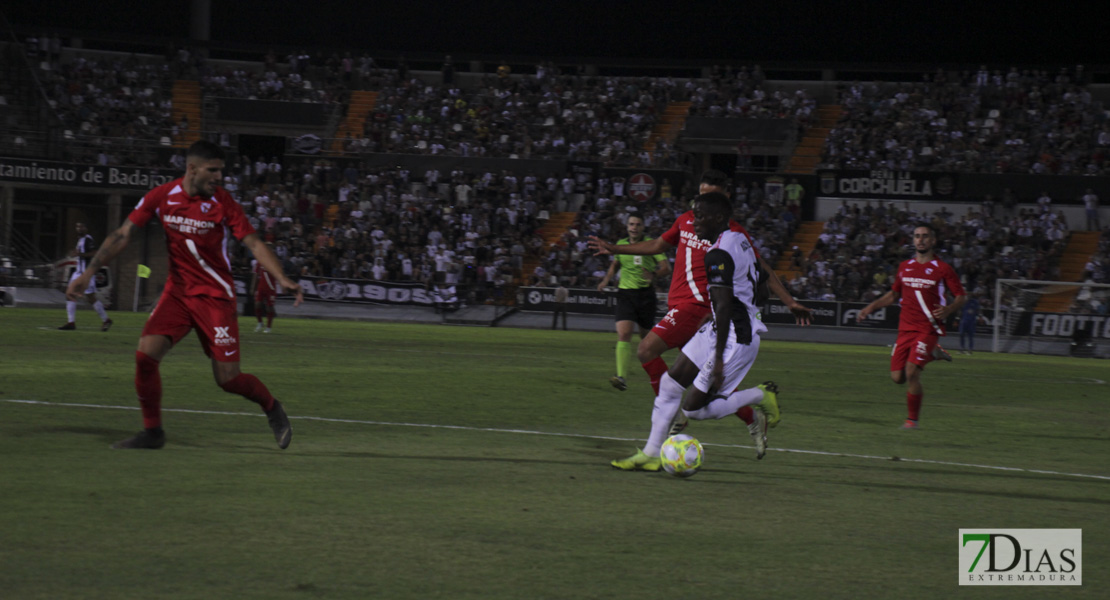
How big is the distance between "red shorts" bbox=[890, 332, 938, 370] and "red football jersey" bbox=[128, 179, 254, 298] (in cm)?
792

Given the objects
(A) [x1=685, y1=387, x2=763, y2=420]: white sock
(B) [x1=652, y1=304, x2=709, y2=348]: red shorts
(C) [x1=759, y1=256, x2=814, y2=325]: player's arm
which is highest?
(C) [x1=759, y1=256, x2=814, y2=325]: player's arm

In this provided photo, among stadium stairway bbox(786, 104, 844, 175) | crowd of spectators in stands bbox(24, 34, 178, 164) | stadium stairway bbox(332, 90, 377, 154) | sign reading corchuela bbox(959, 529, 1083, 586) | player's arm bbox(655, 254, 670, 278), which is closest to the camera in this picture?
sign reading corchuela bbox(959, 529, 1083, 586)

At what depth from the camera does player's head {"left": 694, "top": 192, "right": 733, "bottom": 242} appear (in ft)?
27.2

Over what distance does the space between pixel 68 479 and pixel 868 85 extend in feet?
170

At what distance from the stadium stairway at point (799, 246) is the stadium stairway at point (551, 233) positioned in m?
8.80

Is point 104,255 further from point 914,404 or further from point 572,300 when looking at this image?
point 572,300

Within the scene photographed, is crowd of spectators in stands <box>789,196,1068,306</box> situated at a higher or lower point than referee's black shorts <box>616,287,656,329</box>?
higher

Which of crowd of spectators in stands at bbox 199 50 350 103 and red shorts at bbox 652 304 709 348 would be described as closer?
red shorts at bbox 652 304 709 348

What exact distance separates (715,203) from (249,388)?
375 centimetres

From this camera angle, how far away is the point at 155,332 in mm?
8148

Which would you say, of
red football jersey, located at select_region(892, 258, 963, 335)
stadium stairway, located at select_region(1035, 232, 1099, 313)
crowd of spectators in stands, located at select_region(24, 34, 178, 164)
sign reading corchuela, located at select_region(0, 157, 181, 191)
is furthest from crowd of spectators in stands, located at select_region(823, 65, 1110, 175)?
red football jersey, located at select_region(892, 258, 963, 335)

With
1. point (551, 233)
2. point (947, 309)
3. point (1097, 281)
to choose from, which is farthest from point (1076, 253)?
point (947, 309)

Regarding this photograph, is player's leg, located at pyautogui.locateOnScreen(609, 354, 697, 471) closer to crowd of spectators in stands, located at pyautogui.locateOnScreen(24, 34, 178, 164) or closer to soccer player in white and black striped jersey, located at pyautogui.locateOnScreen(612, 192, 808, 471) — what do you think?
soccer player in white and black striped jersey, located at pyautogui.locateOnScreen(612, 192, 808, 471)

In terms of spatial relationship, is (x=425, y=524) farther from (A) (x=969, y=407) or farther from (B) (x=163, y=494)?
(A) (x=969, y=407)
